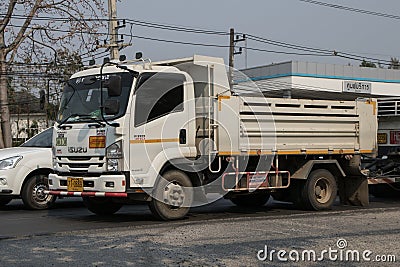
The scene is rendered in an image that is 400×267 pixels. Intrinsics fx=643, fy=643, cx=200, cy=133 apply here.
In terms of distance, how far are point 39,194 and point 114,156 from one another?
357 centimetres

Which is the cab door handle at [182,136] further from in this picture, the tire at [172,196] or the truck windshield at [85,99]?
the truck windshield at [85,99]

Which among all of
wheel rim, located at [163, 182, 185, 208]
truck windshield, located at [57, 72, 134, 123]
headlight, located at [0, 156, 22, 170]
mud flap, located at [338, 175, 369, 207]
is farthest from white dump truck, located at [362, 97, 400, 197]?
headlight, located at [0, 156, 22, 170]

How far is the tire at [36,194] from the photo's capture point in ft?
43.5

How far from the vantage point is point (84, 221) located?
11.6 m

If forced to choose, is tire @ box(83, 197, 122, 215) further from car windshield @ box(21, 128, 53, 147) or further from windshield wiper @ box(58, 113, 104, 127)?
car windshield @ box(21, 128, 53, 147)

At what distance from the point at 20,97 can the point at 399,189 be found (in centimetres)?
4605

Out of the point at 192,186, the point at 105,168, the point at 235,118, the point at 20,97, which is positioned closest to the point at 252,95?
the point at 235,118

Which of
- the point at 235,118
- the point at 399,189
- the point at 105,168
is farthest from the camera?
the point at 399,189

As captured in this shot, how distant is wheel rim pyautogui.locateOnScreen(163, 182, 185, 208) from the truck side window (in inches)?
47.5

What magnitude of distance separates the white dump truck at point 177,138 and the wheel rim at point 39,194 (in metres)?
1.59

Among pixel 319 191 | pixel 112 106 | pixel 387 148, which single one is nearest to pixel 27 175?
pixel 112 106

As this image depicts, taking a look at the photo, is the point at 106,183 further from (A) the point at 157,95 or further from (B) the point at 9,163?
(B) the point at 9,163

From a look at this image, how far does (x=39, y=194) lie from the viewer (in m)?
13.4

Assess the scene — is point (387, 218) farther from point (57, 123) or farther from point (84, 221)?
point (57, 123)
